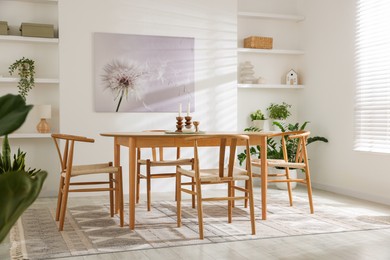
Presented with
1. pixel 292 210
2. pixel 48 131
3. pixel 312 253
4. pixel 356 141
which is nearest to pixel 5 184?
pixel 312 253

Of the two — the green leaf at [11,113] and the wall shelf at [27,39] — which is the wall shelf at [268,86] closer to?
the wall shelf at [27,39]

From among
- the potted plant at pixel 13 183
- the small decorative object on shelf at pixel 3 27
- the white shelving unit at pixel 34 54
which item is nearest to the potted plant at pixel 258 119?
the white shelving unit at pixel 34 54

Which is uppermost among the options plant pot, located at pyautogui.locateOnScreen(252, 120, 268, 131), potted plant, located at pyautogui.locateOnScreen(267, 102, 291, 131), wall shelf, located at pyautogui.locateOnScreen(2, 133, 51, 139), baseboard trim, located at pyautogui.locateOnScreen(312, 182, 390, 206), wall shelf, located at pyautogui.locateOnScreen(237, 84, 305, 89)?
wall shelf, located at pyautogui.locateOnScreen(237, 84, 305, 89)

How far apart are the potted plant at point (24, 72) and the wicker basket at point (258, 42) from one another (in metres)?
2.74

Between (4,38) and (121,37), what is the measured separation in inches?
49.5

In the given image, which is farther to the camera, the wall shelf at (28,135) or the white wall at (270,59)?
the white wall at (270,59)

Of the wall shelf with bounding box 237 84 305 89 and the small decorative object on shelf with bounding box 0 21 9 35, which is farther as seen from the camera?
the wall shelf with bounding box 237 84 305 89

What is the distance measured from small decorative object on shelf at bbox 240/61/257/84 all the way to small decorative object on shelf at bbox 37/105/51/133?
100 inches

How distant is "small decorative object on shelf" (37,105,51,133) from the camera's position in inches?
203

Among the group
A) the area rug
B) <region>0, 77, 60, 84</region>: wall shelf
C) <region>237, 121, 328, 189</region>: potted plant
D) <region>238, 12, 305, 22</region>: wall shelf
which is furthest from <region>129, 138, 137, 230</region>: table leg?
<region>238, 12, 305, 22</region>: wall shelf

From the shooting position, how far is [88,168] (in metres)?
3.83

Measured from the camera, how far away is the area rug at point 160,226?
3206 millimetres

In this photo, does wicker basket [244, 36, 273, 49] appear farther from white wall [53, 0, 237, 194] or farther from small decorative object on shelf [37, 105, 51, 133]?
small decorative object on shelf [37, 105, 51, 133]

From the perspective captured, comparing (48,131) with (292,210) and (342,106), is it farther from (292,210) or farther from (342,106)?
(342,106)
